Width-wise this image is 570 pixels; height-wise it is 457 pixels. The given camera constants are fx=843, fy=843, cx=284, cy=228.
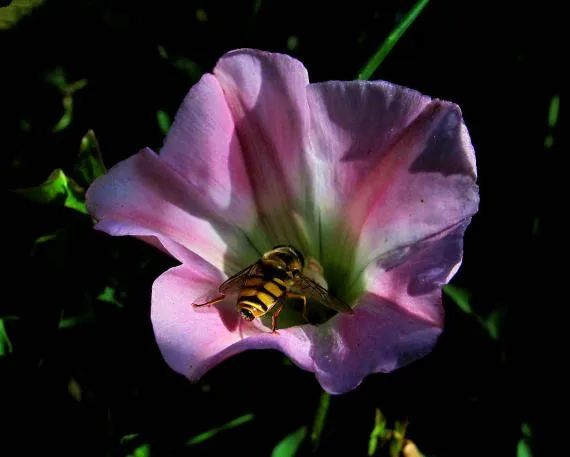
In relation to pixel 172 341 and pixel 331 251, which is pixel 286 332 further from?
pixel 331 251

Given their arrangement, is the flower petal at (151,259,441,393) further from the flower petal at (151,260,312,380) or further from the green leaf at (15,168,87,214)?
the green leaf at (15,168,87,214)

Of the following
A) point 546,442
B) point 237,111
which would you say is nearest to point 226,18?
point 237,111

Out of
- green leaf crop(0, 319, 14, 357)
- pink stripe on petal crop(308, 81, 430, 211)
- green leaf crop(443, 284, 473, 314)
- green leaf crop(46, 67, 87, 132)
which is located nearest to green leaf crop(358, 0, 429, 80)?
pink stripe on petal crop(308, 81, 430, 211)

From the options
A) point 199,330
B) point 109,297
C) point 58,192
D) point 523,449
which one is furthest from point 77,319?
point 523,449

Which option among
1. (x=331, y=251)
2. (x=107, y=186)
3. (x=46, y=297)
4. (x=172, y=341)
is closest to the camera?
(x=172, y=341)

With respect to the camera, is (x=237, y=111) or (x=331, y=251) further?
(x=331, y=251)
